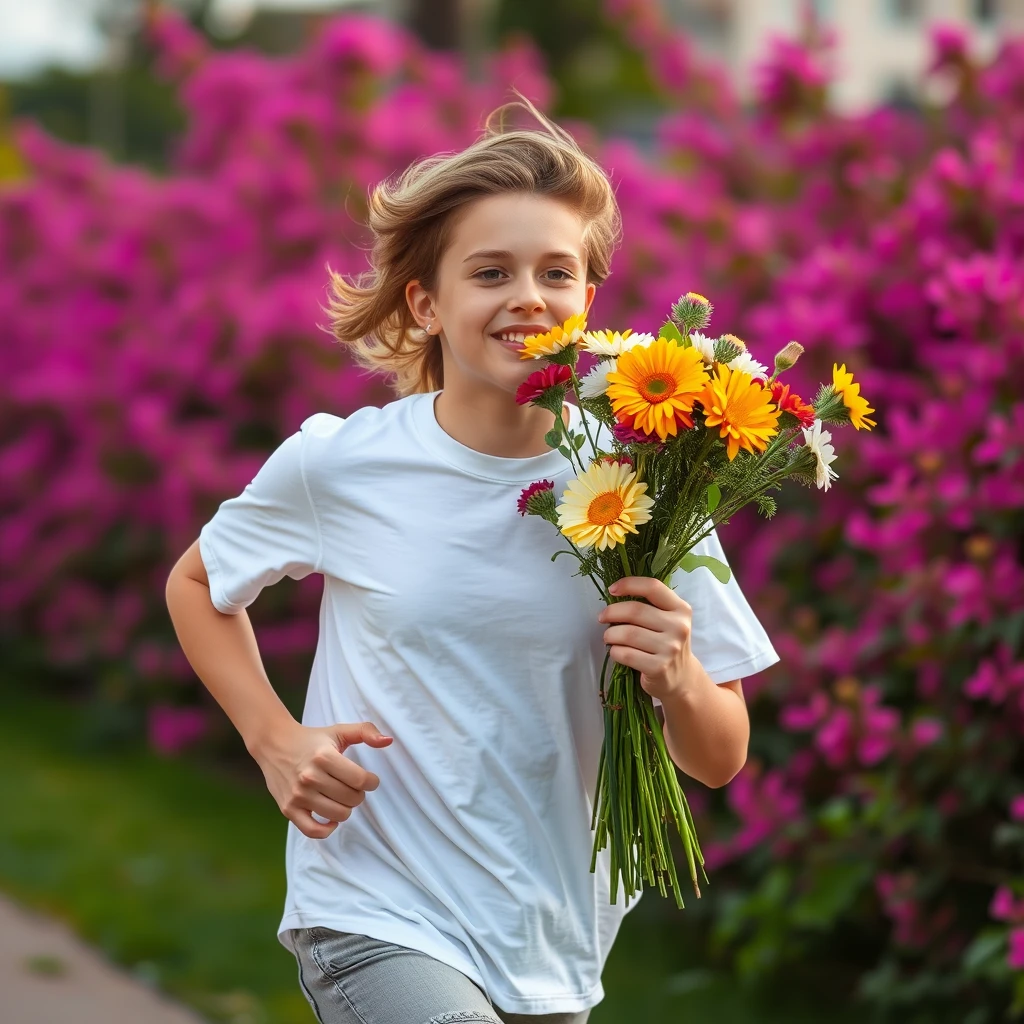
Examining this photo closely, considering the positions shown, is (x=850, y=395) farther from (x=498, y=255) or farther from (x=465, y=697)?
(x=465, y=697)

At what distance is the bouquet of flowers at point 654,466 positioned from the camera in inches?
78.4

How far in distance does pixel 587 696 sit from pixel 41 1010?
106 inches

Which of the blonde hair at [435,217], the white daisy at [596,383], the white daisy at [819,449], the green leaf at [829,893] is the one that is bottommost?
the green leaf at [829,893]

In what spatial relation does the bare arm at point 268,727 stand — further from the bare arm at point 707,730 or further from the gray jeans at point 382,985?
the bare arm at point 707,730

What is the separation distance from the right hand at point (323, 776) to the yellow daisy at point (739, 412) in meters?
0.68

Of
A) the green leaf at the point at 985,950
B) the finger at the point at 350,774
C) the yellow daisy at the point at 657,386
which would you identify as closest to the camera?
the yellow daisy at the point at 657,386

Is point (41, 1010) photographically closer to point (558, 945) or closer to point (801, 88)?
point (558, 945)

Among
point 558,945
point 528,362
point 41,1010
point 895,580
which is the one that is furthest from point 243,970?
point 528,362

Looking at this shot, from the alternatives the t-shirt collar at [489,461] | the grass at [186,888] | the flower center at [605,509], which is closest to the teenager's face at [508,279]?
the t-shirt collar at [489,461]

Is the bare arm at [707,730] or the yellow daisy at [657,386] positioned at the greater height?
the yellow daisy at [657,386]

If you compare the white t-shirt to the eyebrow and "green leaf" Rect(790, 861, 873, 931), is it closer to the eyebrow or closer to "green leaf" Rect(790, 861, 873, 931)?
the eyebrow

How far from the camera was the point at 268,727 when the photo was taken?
2.35m

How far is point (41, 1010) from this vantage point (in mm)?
4328

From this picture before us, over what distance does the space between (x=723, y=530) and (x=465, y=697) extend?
253 cm
